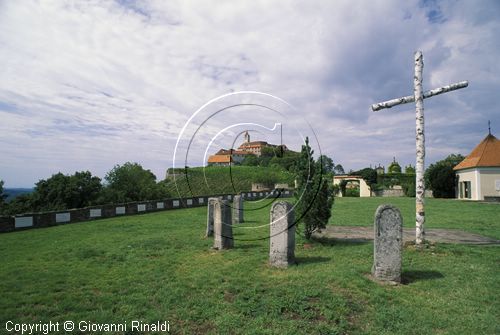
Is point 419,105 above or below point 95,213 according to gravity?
above

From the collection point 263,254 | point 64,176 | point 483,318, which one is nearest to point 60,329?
point 263,254

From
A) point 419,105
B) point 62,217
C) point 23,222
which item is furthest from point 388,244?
point 62,217

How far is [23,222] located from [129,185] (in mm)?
15069

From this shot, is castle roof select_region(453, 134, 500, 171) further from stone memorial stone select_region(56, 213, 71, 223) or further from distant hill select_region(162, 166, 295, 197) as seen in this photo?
stone memorial stone select_region(56, 213, 71, 223)

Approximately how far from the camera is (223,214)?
787 centimetres

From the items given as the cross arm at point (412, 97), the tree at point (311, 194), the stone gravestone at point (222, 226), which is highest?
the cross arm at point (412, 97)

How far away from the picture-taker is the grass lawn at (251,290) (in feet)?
12.6

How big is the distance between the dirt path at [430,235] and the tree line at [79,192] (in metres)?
19.8

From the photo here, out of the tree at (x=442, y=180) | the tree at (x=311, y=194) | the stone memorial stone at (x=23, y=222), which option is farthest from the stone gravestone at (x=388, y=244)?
the tree at (x=442, y=180)

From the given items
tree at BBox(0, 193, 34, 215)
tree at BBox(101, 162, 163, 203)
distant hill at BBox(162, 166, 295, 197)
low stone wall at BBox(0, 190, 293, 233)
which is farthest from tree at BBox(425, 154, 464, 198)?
tree at BBox(0, 193, 34, 215)

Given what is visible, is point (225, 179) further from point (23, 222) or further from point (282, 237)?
point (282, 237)

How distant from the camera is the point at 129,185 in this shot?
86.3ft

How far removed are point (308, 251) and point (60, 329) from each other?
557 centimetres

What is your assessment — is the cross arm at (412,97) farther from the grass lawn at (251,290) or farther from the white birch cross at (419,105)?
the grass lawn at (251,290)
